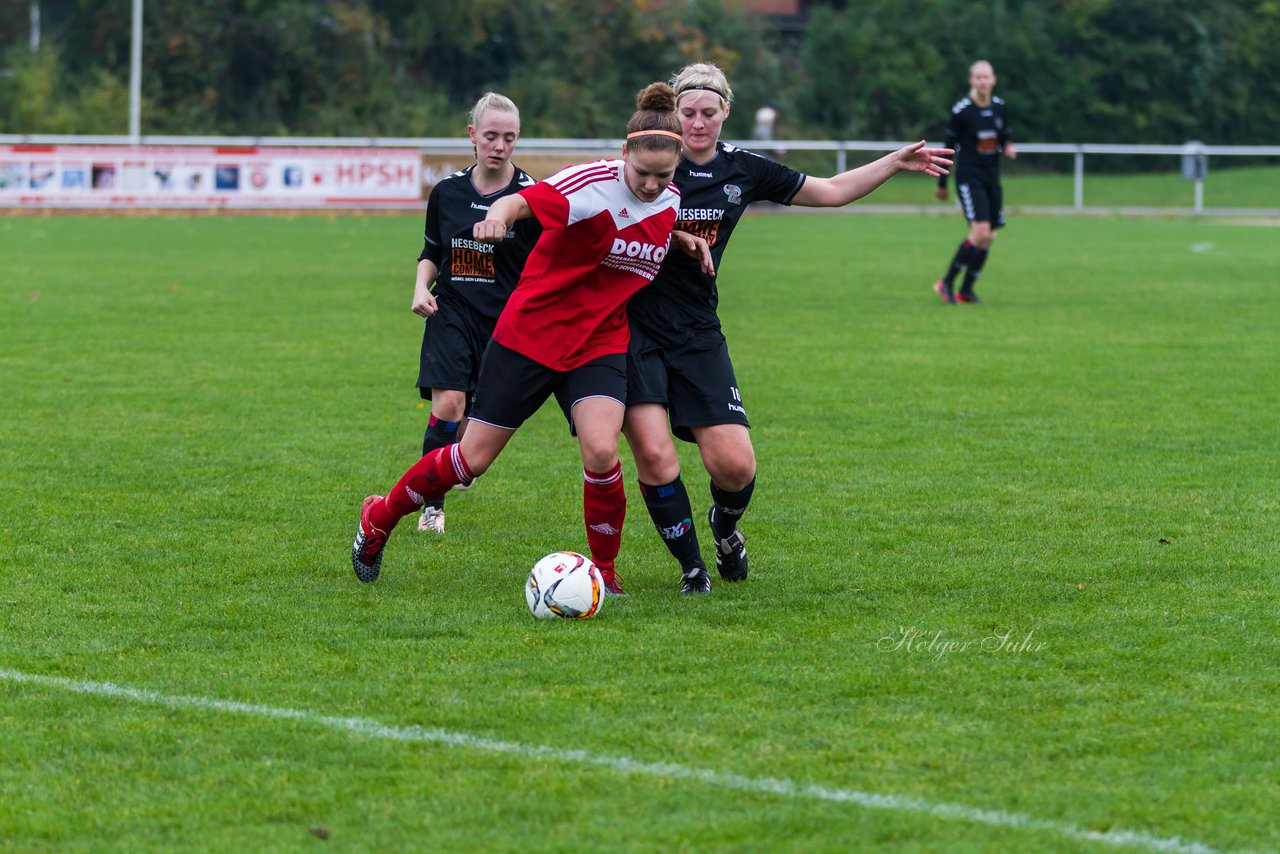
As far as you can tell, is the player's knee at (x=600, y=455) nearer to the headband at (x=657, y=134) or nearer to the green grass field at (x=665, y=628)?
the green grass field at (x=665, y=628)

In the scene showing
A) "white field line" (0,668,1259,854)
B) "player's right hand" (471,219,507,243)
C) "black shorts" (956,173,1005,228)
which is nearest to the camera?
"white field line" (0,668,1259,854)

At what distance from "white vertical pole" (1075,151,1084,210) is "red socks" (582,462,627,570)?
1251 inches

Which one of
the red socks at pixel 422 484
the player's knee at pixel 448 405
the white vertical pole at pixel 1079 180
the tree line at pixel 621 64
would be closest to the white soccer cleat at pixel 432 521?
the player's knee at pixel 448 405

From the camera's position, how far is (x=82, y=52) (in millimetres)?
45844

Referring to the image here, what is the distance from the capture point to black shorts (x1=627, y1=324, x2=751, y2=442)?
5844mm

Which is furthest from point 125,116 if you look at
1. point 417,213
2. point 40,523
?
point 40,523

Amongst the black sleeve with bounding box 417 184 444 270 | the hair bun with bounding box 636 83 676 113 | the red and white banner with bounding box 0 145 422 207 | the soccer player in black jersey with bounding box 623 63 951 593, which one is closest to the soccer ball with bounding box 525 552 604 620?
the soccer player in black jersey with bounding box 623 63 951 593

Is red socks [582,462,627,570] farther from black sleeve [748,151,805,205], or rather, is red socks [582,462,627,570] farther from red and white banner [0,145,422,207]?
red and white banner [0,145,422,207]

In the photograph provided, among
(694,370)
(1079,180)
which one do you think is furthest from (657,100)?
(1079,180)

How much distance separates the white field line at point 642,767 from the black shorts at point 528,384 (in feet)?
5.25

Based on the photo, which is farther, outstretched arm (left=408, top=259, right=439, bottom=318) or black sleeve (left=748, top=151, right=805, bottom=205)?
outstretched arm (left=408, top=259, right=439, bottom=318)

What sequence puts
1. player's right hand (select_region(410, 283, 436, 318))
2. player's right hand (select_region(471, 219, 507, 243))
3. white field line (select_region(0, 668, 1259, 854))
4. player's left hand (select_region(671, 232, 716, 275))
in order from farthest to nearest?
1. player's right hand (select_region(410, 283, 436, 318))
2. player's left hand (select_region(671, 232, 716, 275))
3. player's right hand (select_region(471, 219, 507, 243))
4. white field line (select_region(0, 668, 1259, 854))

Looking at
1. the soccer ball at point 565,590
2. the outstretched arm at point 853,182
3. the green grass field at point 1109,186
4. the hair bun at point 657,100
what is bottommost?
the soccer ball at point 565,590

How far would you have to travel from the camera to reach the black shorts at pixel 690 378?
584 centimetres
